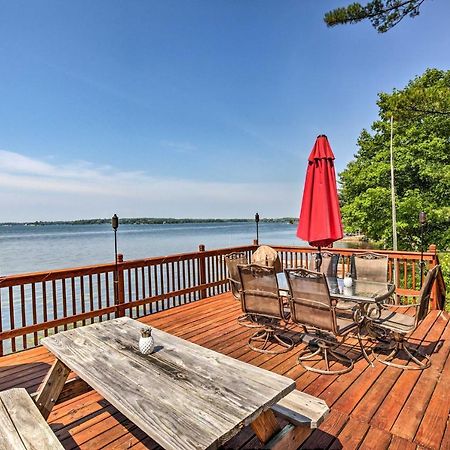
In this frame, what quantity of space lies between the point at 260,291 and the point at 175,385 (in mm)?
2216

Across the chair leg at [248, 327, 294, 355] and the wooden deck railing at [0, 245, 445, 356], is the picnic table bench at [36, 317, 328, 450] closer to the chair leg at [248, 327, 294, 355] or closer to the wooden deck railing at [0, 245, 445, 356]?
the chair leg at [248, 327, 294, 355]

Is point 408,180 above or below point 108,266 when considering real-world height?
above

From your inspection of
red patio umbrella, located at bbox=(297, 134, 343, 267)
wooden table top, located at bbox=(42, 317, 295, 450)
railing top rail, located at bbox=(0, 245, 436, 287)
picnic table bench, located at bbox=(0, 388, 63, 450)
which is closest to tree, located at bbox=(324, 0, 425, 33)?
red patio umbrella, located at bbox=(297, 134, 343, 267)

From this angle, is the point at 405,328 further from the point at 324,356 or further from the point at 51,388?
the point at 51,388

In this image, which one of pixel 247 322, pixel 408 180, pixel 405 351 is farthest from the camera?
pixel 408 180

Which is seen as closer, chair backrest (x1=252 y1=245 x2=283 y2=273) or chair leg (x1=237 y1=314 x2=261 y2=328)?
chair leg (x1=237 y1=314 x2=261 y2=328)

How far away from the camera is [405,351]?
11.4 ft

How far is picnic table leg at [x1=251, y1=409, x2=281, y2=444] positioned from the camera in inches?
61.4

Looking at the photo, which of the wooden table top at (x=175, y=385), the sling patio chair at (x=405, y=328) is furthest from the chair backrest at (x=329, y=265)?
the wooden table top at (x=175, y=385)

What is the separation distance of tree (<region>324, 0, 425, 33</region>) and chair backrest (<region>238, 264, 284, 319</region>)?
5.55 m

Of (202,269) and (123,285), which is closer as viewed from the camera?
(123,285)

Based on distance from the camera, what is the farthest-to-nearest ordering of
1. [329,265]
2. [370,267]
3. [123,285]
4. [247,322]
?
[329,265], [123,285], [247,322], [370,267]

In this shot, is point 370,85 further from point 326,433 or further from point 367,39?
point 326,433

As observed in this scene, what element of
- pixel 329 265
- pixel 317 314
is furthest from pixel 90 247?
pixel 317 314
